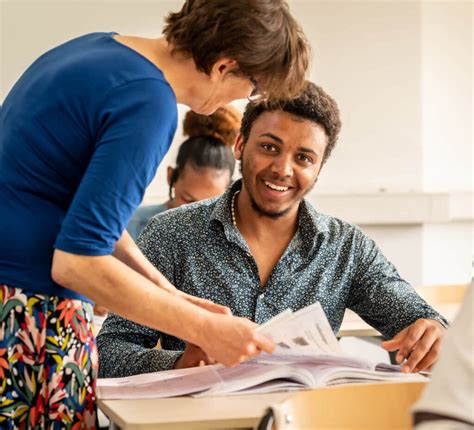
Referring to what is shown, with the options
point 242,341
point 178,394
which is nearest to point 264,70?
point 242,341

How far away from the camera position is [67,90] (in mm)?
1584

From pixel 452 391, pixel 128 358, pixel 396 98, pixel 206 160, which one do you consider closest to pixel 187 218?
pixel 128 358

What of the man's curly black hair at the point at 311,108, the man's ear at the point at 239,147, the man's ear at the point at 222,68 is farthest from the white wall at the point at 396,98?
the man's ear at the point at 222,68

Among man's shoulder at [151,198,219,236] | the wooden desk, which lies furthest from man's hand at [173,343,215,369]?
man's shoulder at [151,198,219,236]

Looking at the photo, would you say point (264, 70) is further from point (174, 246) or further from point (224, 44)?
point (174, 246)

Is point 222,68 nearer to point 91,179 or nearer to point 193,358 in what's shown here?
point 91,179

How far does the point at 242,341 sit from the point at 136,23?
378 cm

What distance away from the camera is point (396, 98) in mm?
5449

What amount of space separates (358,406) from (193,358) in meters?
0.46

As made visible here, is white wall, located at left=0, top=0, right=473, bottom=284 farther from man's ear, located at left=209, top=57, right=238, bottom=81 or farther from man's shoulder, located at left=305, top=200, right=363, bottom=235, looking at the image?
man's ear, located at left=209, top=57, right=238, bottom=81

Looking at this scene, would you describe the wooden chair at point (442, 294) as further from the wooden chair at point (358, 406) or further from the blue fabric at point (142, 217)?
the wooden chair at point (358, 406)

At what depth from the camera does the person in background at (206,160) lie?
382cm

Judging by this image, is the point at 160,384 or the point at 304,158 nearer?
the point at 160,384

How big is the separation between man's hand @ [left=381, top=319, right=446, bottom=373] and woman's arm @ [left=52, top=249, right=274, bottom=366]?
523 millimetres
